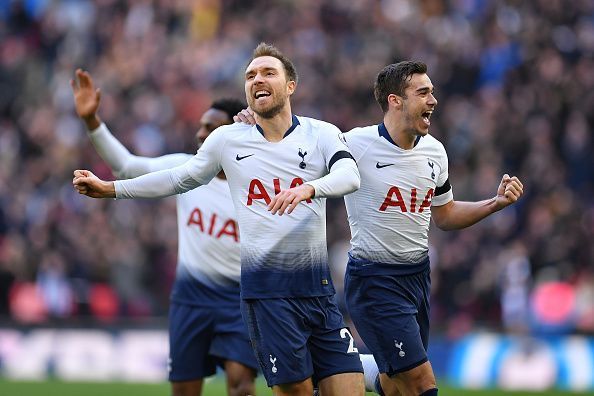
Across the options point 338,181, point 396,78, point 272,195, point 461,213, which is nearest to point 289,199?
point 338,181

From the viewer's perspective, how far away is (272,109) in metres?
8.75

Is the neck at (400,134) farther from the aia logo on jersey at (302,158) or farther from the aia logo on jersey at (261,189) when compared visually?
the aia logo on jersey at (261,189)

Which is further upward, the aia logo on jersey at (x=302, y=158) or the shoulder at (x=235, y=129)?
the shoulder at (x=235, y=129)

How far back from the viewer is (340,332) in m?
8.84

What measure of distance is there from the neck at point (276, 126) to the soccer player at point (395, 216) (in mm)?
961

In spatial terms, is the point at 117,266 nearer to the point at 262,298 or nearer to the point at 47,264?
the point at 47,264

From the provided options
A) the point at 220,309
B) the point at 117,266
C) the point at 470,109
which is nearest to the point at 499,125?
the point at 470,109

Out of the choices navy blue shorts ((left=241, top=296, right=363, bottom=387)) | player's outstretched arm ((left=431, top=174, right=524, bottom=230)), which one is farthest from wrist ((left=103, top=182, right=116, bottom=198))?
player's outstretched arm ((left=431, top=174, right=524, bottom=230))

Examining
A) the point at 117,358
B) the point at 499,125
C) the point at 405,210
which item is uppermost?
the point at 499,125

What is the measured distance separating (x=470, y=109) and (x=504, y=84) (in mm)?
766

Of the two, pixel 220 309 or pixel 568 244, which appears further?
pixel 568 244

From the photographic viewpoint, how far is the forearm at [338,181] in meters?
8.20

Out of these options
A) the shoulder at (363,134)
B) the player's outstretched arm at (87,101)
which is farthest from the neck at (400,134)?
the player's outstretched arm at (87,101)

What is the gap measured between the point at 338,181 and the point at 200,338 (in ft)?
10.1
